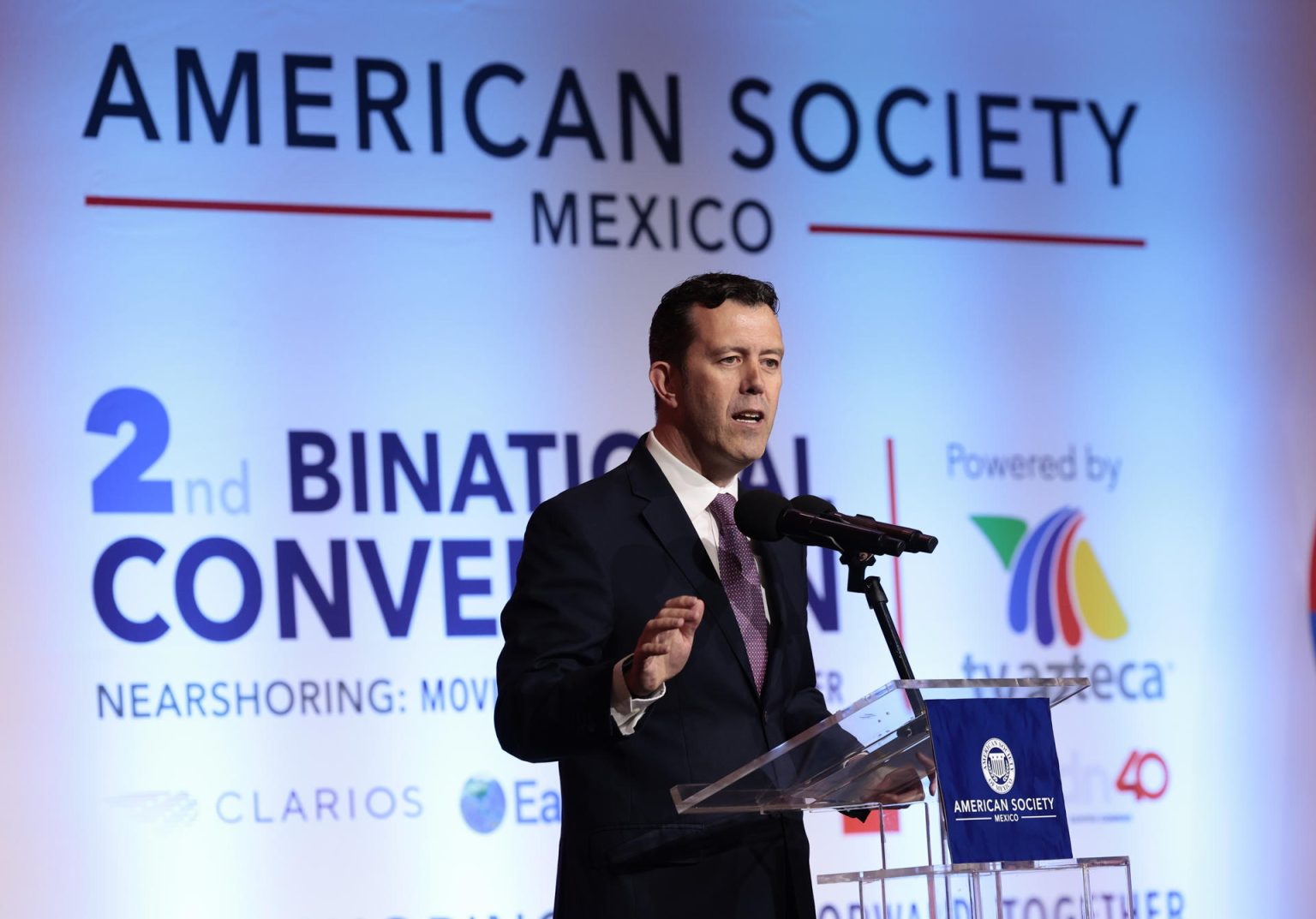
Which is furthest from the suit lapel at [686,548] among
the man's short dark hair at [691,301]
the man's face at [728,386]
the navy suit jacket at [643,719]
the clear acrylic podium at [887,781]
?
the clear acrylic podium at [887,781]

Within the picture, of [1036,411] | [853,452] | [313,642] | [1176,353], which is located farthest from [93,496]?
[1176,353]

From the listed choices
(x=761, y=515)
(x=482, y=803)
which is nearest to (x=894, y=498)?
(x=482, y=803)

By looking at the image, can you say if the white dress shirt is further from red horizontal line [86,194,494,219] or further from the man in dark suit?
red horizontal line [86,194,494,219]

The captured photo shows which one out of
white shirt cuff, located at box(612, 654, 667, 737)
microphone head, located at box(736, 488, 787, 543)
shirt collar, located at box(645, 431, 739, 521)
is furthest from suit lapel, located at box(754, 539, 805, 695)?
white shirt cuff, located at box(612, 654, 667, 737)

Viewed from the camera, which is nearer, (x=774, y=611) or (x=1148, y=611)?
(x=774, y=611)

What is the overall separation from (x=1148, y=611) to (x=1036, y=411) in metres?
0.66

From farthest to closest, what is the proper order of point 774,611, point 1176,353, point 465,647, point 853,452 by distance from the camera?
point 1176,353 < point 853,452 < point 465,647 < point 774,611

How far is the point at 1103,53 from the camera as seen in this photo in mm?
5359

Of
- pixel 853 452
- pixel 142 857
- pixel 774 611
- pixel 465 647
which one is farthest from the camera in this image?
pixel 853 452

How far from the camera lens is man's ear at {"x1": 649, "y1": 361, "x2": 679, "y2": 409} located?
9.98 feet

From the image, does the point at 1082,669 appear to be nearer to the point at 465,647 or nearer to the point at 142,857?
the point at 465,647

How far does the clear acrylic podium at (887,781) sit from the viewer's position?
2.30 meters

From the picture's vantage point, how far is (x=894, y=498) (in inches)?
194

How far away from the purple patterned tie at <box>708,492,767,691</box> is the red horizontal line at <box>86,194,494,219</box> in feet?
6.53
